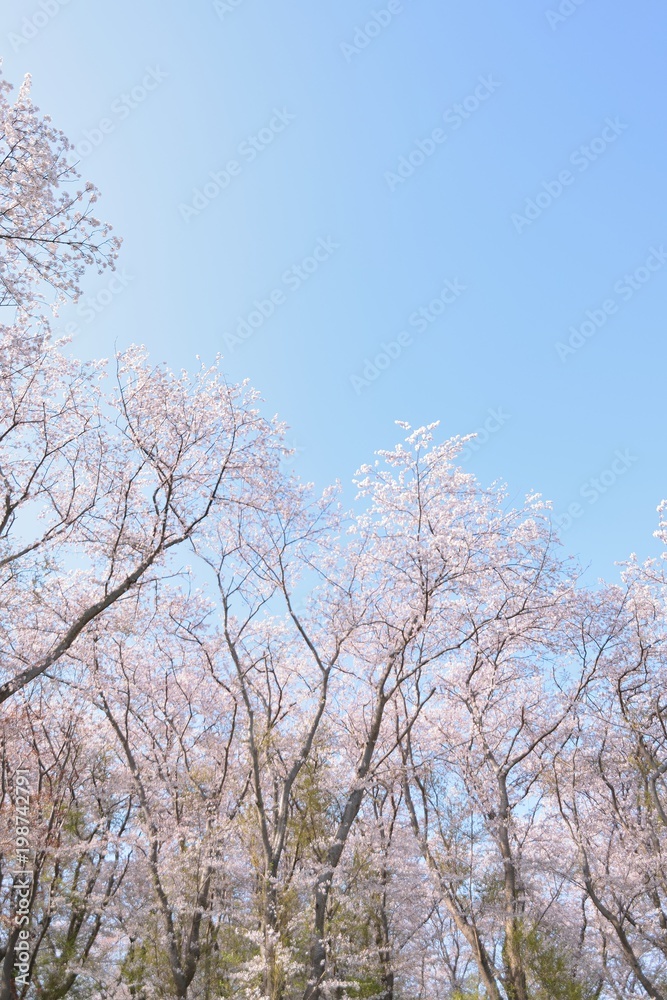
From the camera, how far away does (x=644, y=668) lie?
15.3 meters

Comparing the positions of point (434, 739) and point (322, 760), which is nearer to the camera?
point (322, 760)

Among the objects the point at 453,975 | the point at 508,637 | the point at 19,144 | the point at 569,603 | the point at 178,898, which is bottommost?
the point at 453,975

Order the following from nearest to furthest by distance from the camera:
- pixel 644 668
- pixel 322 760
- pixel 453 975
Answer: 1. pixel 322 760
2. pixel 644 668
3. pixel 453 975

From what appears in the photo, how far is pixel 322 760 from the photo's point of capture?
12.7m

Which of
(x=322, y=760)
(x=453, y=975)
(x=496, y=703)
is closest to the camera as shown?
(x=322, y=760)

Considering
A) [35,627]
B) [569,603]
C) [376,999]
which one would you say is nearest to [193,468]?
[35,627]

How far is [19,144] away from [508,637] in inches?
454

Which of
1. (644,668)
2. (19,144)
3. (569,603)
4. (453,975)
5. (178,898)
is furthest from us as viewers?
(453,975)

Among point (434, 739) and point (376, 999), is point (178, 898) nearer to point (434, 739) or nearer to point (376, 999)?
point (376, 999)

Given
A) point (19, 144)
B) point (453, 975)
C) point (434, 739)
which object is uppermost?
point (19, 144)

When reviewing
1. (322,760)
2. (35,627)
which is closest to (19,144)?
(35,627)

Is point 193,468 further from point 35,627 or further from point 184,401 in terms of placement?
point 35,627

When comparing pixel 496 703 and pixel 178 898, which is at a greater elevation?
pixel 496 703

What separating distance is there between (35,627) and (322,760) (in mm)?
5967
